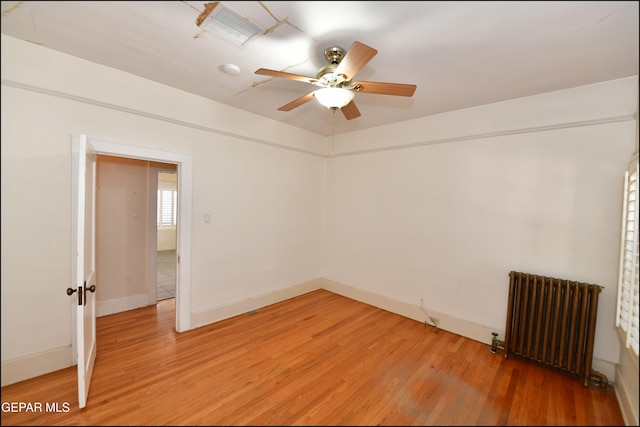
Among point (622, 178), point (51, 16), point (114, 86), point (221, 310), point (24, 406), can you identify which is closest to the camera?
point (51, 16)

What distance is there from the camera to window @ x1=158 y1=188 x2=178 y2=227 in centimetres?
855

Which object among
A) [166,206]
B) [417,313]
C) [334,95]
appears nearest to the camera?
[334,95]

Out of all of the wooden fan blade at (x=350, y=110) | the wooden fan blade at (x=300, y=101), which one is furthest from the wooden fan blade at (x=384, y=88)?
the wooden fan blade at (x=300, y=101)

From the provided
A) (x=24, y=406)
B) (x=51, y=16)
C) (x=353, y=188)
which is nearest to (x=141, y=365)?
(x=24, y=406)

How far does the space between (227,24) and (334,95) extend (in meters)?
0.90

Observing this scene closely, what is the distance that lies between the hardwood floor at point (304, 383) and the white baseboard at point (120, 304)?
0.29 metres

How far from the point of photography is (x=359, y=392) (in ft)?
7.08

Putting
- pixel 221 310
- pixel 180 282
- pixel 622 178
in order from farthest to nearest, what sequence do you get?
1. pixel 221 310
2. pixel 180 282
3. pixel 622 178

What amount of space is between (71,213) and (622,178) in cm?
495

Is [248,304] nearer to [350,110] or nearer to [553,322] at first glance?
[350,110]

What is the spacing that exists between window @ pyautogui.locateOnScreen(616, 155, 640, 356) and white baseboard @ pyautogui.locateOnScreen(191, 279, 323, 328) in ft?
11.9

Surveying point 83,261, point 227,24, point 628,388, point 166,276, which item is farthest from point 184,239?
point 628,388

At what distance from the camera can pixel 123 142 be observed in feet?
8.59

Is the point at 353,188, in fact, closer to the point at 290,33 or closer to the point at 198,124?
the point at 198,124
